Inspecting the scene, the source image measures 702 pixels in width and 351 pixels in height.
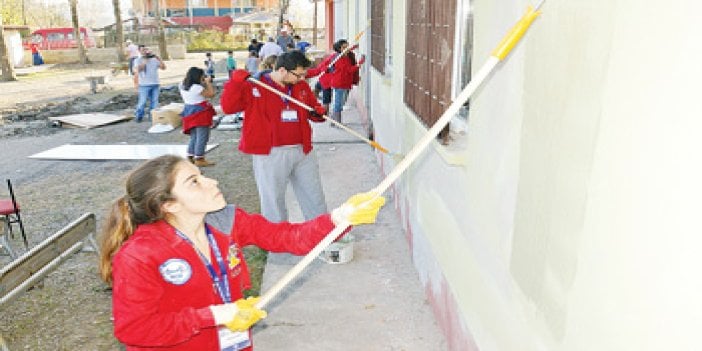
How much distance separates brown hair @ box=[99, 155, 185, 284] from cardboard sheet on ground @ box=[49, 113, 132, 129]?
36.3 feet

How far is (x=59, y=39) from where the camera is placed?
40.4m

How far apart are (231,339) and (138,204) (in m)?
0.71

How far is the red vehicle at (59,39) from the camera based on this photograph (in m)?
38.5

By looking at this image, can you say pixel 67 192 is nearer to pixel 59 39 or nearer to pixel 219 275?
pixel 219 275

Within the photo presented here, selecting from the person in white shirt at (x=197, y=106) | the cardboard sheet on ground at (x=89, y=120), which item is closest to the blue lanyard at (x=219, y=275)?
the person in white shirt at (x=197, y=106)

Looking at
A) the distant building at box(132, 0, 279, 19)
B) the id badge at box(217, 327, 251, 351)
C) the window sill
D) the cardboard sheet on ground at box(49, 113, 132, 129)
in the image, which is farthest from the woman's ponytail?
the distant building at box(132, 0, 279, 19)

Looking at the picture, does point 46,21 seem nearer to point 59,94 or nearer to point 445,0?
point 59,94

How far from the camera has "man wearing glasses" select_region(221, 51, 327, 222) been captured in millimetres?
4477

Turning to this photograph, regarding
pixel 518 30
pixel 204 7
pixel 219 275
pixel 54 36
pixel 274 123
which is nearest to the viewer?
pixel 518 30

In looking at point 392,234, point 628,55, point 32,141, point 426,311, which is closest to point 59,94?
point 32,141

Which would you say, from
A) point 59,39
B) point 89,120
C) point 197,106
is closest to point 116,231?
point 197,106

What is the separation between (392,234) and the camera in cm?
550

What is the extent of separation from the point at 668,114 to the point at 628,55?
232 millimetres

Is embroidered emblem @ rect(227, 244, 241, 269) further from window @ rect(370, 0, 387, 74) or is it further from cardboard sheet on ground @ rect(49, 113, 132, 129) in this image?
cardboard sheet on ground @ rect(49, 113, 132, 129)
